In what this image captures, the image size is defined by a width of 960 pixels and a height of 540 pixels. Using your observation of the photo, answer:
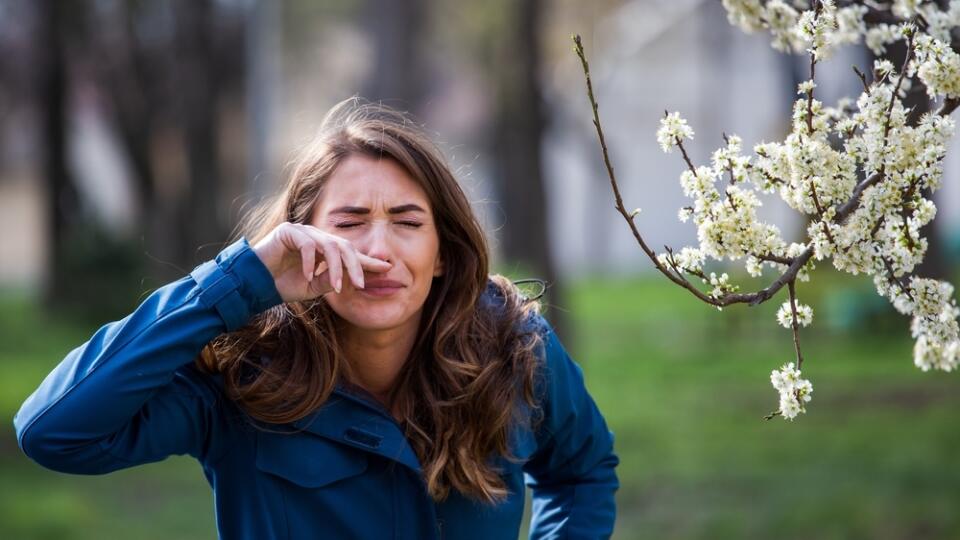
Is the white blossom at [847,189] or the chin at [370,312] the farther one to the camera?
the chin at [370,312]

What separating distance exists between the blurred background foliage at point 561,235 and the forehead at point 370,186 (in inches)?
16.8

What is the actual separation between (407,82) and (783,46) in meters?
8.59

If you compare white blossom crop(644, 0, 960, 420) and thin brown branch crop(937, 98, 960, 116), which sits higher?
thin brown branch crop(937, 98, 960, 116)

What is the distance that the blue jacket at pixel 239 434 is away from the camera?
259 centimetres

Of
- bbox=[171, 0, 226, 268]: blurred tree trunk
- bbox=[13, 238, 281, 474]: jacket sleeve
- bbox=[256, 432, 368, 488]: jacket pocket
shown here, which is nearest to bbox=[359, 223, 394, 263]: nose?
bbox=[13, 238, 281, 474]: jacket sleeve

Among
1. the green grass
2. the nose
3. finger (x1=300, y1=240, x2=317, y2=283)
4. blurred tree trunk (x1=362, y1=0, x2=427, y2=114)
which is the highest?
blurred tree trunk (x1=362, y1=0, x2=427, y2=114)

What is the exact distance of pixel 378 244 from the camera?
284 centimetres

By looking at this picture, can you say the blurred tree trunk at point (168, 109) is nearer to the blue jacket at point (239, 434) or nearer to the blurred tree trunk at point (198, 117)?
the blurred tree trunk at point (198, 117)

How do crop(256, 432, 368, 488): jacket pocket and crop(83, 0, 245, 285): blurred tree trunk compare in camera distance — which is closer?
crop(256, 432, 368, 488): jacket pocket

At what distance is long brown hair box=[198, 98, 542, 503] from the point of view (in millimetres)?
2859

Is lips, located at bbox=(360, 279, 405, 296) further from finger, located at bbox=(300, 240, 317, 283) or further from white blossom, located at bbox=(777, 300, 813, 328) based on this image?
white blossom, located at bbox=(777, 300, 813, 328)

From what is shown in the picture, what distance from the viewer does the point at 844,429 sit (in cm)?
969

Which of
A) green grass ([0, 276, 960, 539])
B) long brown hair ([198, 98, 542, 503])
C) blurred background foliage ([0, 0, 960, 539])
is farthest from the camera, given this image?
blurred background foliage ([0, 0, 960, 539])

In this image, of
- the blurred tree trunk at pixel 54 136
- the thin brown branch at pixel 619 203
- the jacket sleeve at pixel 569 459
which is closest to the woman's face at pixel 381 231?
the jacket sleeve at pixel 569 459
